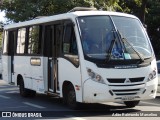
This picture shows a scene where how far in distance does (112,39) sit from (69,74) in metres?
1.54

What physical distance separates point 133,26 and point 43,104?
3946 millimetres

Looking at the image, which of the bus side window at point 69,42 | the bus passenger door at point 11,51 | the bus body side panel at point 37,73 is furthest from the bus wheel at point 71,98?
the bus passenger door at point 11,51

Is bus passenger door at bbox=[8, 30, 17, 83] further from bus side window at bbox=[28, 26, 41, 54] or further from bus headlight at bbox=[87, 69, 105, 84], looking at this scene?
bus headlight at bbox=[87, 69, 105, 84]

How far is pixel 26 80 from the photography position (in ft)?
53.1

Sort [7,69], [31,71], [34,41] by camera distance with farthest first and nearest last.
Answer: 1. [7,69]
2. [31,71]
3. [34,41]

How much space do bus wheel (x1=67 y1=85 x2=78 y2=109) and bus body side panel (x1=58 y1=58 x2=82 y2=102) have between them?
27 centimetres

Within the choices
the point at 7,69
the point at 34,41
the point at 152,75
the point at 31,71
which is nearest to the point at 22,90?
the point at 31,71

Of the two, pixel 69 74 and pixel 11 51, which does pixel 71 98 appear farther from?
pixel 11 51

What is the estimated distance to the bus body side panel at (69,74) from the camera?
38.7 ft

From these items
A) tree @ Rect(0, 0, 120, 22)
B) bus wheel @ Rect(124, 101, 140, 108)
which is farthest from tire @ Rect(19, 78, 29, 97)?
tree @ Rect(0, 0, 120, 22)

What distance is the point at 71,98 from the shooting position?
41.0 feet

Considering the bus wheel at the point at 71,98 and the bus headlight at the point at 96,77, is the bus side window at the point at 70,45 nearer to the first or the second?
the bus headlight at the point at 96,77

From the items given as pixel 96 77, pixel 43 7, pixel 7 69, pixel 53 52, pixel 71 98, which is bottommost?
pixel 71 98

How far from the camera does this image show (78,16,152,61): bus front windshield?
462 inches
